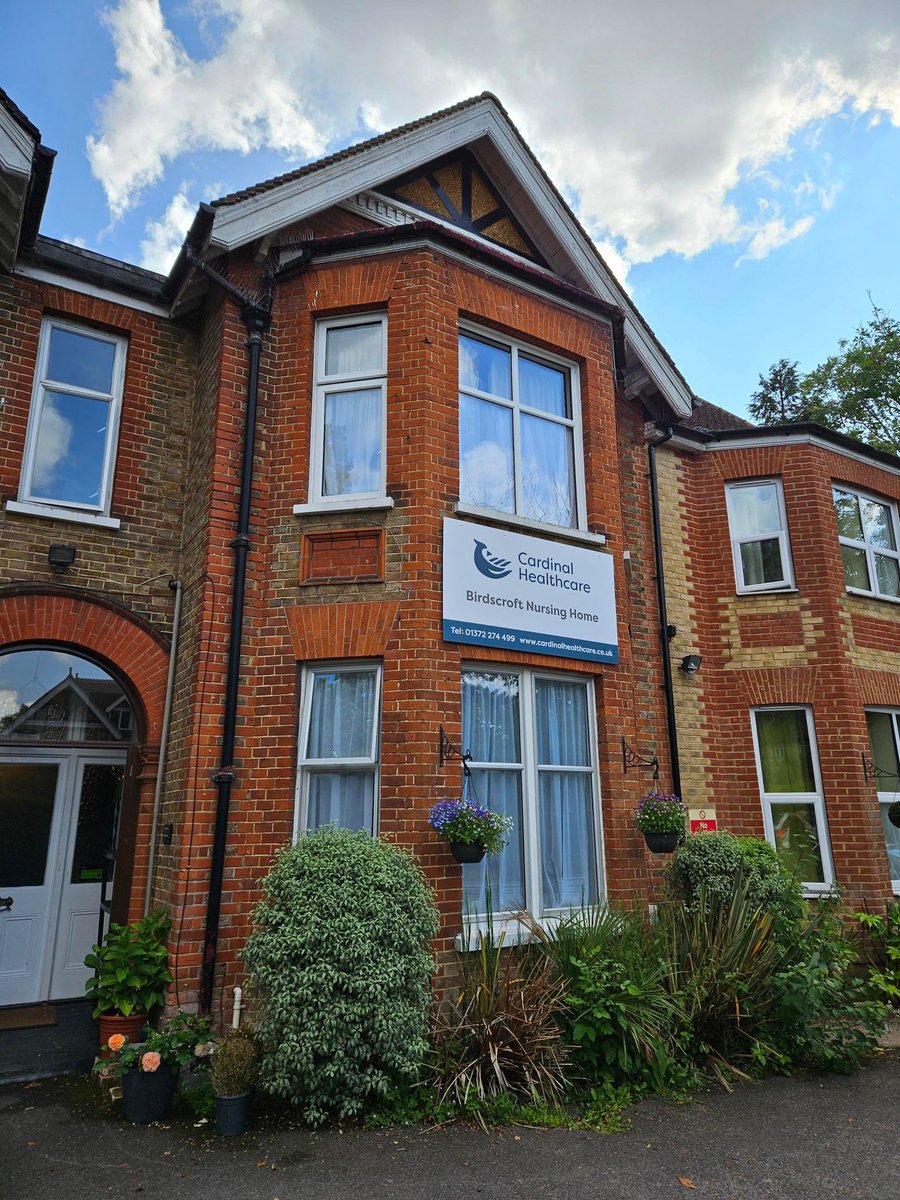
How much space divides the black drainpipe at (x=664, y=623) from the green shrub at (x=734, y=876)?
114 cm

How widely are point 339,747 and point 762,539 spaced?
6.50 meters

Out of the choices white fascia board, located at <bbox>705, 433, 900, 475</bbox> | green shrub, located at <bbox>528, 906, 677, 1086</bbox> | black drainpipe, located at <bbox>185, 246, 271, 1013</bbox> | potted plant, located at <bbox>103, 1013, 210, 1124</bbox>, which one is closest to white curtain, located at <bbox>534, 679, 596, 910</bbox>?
green shrub, located at <bbox>528, 906, 677, 1086</bbox>

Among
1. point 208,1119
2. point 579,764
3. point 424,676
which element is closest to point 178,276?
point 424,676

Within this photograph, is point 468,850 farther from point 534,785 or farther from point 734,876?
point 734,876

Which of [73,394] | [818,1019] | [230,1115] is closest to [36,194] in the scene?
[73,394]

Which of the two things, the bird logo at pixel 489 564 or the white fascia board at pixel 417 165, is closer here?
the bird logo at pixel 489 564

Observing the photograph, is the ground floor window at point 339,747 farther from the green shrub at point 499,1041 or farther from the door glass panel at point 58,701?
the door glass panel at point 58,701

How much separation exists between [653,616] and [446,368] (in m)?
3.93

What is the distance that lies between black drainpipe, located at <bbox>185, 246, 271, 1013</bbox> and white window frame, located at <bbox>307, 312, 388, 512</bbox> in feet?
1.70

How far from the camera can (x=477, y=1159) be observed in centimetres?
459

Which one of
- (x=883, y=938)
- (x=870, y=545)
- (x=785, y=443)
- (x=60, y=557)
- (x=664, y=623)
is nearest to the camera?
(x=60, y=557)

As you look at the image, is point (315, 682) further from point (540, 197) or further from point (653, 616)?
point (540, 197)

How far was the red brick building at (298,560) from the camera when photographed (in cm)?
650

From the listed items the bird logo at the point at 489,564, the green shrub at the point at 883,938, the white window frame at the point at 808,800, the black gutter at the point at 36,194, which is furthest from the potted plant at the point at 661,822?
the black gutter at the point at 36,194
